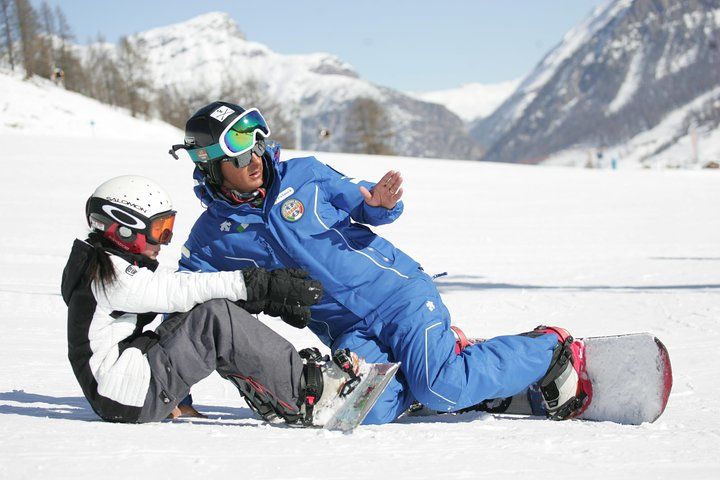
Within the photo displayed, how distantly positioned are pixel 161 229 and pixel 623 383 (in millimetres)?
2265

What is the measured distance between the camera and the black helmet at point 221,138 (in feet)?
12.6

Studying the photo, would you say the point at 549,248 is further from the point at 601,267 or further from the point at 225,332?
the point at 225,332

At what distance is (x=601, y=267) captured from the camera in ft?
35.1

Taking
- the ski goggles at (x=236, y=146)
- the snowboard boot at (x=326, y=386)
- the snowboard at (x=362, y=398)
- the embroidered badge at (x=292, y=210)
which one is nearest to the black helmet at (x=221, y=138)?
the ski goggles at (x=236, y=146)

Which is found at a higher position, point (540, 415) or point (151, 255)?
point (151, 255)

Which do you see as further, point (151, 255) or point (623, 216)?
point (623, 216)

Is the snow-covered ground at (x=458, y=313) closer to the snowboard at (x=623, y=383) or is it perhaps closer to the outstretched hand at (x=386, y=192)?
the snowboard at (x=623, y=383)

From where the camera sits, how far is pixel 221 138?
151 inches

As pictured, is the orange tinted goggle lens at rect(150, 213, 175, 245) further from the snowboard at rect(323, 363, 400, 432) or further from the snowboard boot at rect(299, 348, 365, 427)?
the snowboard at rect(323, 363, 400, 432)

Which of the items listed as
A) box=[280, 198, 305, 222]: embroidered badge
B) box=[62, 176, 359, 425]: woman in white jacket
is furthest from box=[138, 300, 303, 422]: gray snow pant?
box=[280, 198, 305, 222]: embroidered badge

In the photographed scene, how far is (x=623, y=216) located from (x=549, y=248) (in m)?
5.36

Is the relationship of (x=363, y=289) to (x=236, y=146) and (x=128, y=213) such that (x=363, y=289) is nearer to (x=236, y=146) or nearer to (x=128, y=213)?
(x=236, y=146)

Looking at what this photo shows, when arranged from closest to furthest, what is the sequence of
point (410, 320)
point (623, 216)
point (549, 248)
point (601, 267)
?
point (410, 320)
point (601, 267)
point (549, 248)
point (623, 216)

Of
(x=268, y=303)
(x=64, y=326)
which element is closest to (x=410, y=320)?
(x=268, y=303)
